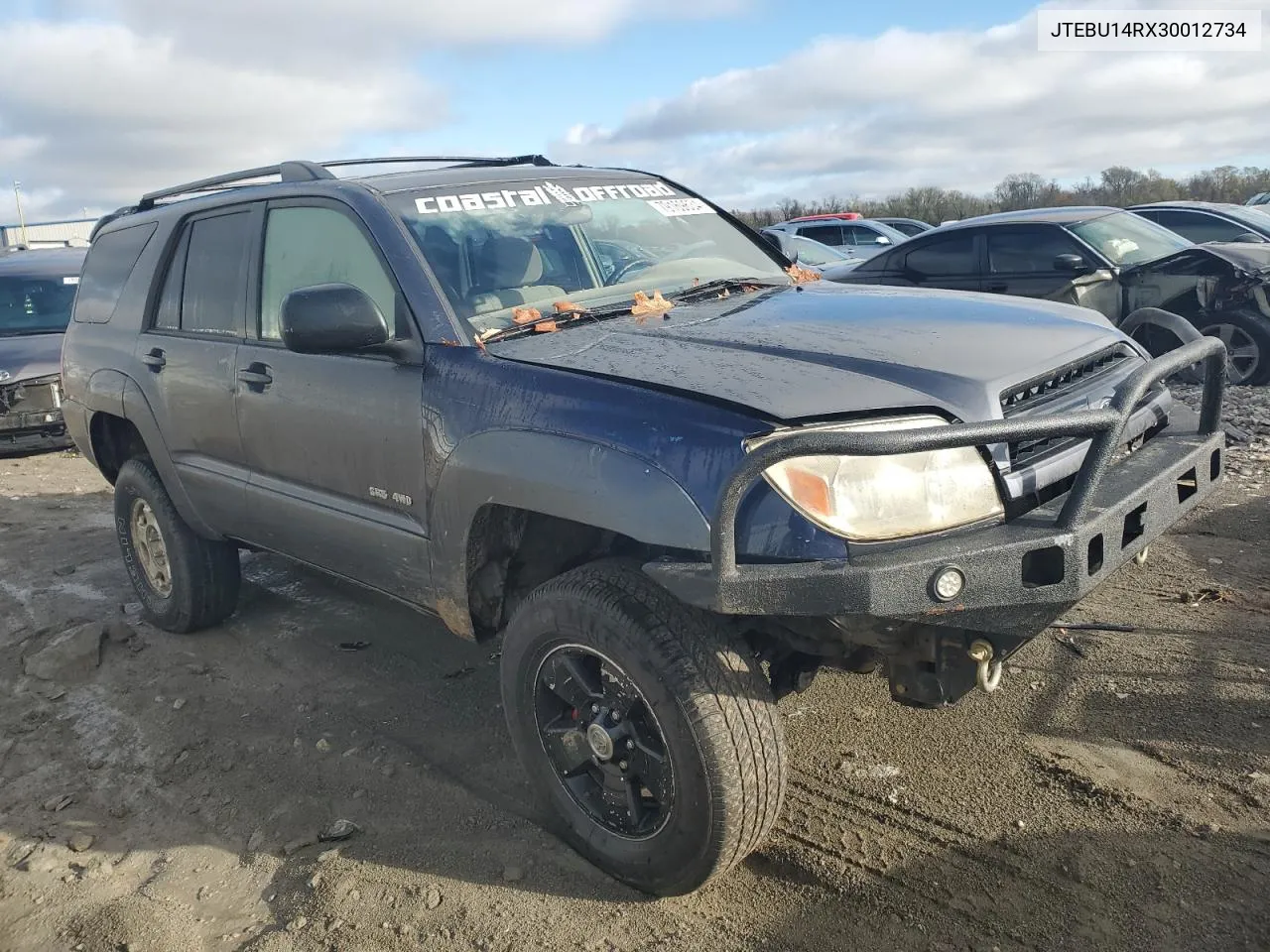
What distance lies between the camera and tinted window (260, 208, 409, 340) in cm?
319

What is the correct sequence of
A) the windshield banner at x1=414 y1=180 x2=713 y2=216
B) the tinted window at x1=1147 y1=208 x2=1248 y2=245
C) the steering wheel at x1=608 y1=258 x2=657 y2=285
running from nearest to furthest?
the windshield banner at x1=414 y1=180 x2=713 y2=216, the steering wheel at x1=608 y1=258 x2=657 y2=285, the tinted window at x1=1147 y1=208 x2=1248 y2=245

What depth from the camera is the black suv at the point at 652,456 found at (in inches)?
85.6

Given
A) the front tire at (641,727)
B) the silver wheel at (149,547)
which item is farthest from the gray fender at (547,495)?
the silver wheel at (149,547)

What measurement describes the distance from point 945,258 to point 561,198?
6.47 meters

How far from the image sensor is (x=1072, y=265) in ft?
27.0

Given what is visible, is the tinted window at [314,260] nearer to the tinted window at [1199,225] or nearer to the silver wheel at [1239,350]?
the silver wheel at [1239,350]

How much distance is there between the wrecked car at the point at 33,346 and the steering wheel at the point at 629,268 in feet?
22.3

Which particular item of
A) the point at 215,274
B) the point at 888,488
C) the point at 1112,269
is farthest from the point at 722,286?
the point at 1112,269

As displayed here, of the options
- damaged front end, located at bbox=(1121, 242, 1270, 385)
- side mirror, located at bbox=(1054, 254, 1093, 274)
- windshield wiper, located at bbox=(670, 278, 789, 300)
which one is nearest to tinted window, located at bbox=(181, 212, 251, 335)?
windshield wiper, located at bbox=(670, 278, 789, 300)

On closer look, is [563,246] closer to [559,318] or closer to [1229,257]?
[559,318]

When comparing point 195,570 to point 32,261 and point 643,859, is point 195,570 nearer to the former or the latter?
point 643,859

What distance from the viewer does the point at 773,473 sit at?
2.17 m

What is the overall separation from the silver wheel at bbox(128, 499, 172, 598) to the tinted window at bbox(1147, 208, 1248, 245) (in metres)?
10.7

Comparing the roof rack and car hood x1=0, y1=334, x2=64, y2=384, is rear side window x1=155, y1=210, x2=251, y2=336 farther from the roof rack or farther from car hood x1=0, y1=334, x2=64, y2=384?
car hood x1=0, y1=334, x2=64, y2=384
